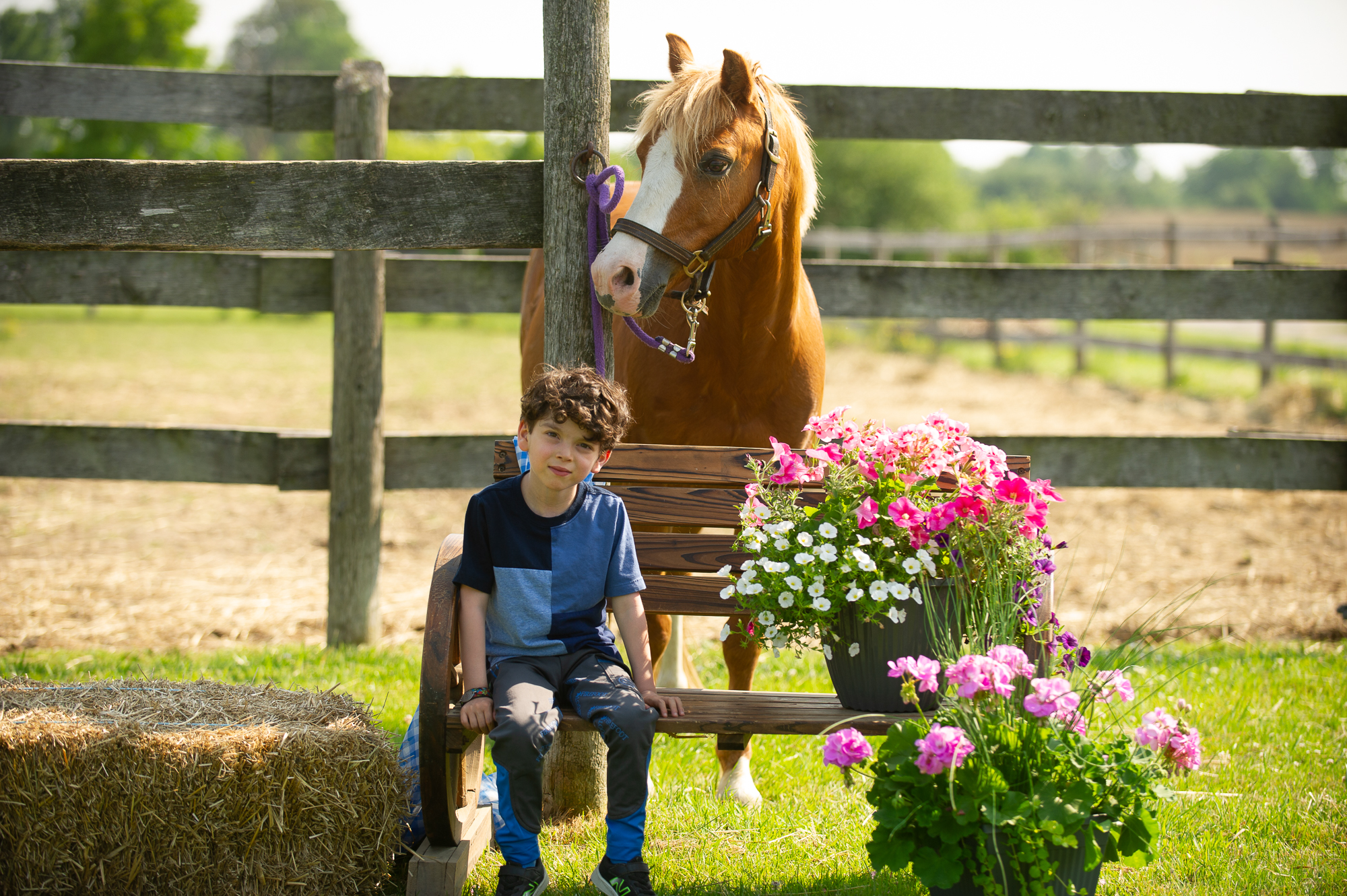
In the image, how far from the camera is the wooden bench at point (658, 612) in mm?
2055

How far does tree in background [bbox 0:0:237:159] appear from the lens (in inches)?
1038

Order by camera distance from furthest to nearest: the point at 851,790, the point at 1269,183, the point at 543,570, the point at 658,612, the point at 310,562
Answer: the point at 1269,183 < the point at 310,562 < the point at 851,790 < the point at 658,612 < the point at 543,570

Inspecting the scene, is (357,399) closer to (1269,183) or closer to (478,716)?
(478,716)

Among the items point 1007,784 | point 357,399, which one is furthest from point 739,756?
point 357,399

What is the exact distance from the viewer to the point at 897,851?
6.05 ft

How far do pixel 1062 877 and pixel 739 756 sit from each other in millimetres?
1133

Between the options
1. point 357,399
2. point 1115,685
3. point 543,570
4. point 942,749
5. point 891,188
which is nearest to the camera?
point 942,749

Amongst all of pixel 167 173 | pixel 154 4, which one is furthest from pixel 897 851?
pixel 154 4

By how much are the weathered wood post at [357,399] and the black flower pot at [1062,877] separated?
2940mm

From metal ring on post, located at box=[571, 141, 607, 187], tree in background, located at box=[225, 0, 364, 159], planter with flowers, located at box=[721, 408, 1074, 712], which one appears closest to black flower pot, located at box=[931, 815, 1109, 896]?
planter with flowers, located at box=[721, 408, 1074, 712]

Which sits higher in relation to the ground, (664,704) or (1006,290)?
(1006,290)

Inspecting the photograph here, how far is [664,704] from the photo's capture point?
212 centimetres

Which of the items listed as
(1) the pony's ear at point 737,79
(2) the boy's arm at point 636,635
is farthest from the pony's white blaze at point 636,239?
(2) the boy's arm at point 636,635

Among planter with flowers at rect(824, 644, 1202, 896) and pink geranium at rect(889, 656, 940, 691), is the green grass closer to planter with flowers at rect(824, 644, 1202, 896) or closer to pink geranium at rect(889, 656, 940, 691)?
planter with flowers at rect(824, 644, 1202, 896)
